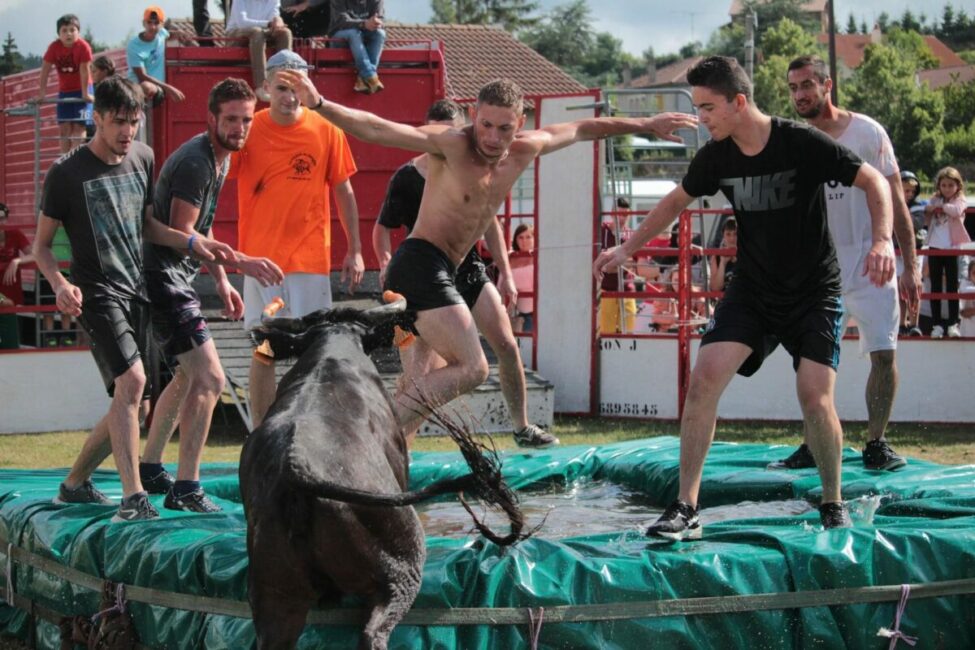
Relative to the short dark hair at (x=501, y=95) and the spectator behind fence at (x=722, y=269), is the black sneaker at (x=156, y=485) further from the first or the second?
the spectator behind fence at (x=722, y=269)

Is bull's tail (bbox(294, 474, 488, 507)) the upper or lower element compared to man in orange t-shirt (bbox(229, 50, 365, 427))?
lower

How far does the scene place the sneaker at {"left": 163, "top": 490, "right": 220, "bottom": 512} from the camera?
6117mm

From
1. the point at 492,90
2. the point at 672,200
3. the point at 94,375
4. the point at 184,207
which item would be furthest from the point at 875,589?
the point at 94,375

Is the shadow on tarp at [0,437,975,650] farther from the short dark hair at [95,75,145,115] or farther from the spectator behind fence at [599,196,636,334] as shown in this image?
the spectator behind fence at [599,196,636,334]

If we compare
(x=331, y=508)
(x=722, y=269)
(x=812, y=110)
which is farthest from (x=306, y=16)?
(x=331, y=508)

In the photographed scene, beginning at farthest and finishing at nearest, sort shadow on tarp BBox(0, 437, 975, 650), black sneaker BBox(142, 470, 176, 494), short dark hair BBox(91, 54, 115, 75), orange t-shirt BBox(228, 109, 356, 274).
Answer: short dark hair BBox(91, 54, 115, 75) → orange t-shirt BBox(228, 109, 356, 274) → black sneaker BBox(142, 470, 176, 494) → shadow on tarp BBox(0, 437, 975, 650)

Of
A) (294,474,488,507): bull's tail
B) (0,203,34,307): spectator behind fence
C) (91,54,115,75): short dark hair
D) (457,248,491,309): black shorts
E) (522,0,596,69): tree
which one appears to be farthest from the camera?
(522,0,596,69): tree

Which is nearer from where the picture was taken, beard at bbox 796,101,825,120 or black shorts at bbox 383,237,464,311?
black shorts at bbox 383,237,464,311

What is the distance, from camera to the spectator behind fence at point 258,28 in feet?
41.7

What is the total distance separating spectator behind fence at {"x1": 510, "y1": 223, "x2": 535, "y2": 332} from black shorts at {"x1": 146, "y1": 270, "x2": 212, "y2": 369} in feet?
22.8

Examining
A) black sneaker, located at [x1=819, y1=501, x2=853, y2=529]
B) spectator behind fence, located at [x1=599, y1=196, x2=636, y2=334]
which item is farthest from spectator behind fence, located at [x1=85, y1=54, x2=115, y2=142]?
black sneaker, located at [x1=819, y1=501, x2=853, y2=529]

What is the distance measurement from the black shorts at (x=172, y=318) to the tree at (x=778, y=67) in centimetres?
5620

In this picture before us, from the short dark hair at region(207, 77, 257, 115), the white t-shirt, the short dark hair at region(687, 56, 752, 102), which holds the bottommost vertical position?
the white t-shirt

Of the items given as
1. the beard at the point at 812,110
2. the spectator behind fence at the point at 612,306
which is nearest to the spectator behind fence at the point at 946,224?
the spectator behind fence at the point at 612,306
